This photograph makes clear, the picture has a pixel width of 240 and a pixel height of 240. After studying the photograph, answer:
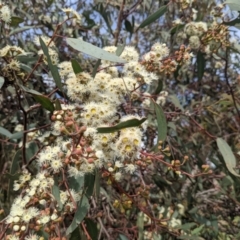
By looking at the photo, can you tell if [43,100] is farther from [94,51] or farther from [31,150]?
[31,150]

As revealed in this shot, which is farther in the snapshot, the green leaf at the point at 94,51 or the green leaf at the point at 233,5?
the green leaf at the point at 233,5

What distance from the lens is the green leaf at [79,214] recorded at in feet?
4.47

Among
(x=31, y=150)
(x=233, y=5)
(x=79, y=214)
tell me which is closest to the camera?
(x=79, y=214)

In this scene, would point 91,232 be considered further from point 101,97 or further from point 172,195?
point 172,195

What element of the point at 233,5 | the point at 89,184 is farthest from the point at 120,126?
the point at 233,5

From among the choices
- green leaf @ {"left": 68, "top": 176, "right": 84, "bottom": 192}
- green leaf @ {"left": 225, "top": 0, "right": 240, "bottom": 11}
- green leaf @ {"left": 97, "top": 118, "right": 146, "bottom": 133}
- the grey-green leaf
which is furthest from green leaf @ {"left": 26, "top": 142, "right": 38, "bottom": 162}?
green leaf @ {"left": 225, "top": 0, "right": 240, "bottom": 11}

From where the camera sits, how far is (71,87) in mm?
1452

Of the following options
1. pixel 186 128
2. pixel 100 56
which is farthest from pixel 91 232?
pixel 186 128

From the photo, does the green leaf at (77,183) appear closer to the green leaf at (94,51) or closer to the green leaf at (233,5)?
the green leaf at (94,51)

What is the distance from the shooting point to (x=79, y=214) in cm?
137

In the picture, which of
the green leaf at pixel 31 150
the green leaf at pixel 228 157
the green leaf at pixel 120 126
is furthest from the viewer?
the green leaf at pixel 31 150

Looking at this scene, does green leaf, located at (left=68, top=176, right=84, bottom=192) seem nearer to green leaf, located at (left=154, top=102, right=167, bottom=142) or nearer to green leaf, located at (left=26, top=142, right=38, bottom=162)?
green leaf, located at (left=154, top=102, right=167, bottom=142)

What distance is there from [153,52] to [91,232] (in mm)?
722

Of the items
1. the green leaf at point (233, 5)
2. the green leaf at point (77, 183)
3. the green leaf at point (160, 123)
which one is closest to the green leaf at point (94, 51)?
the green leaf at point (160, 123)
